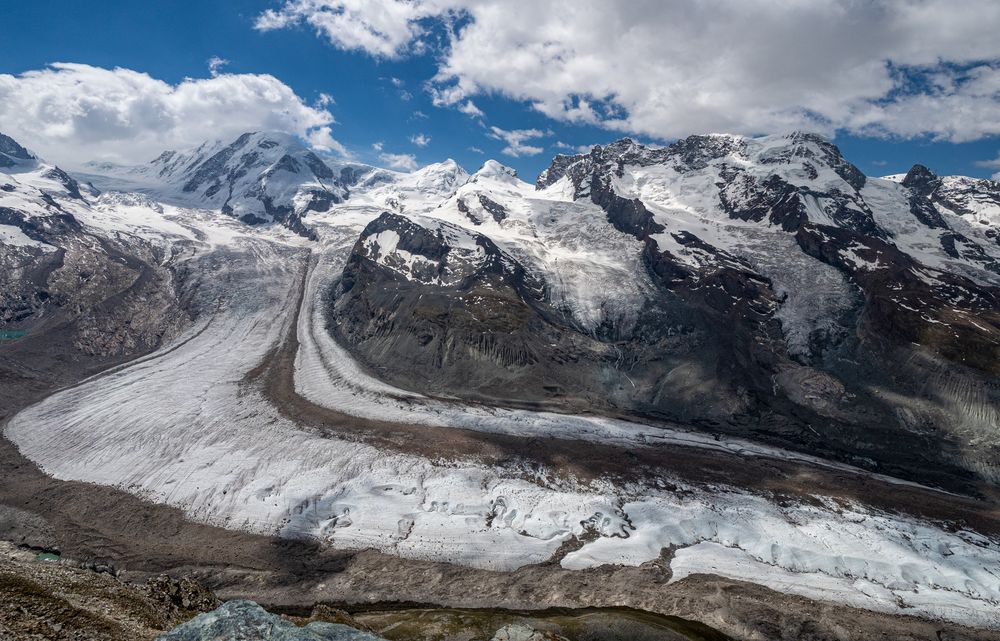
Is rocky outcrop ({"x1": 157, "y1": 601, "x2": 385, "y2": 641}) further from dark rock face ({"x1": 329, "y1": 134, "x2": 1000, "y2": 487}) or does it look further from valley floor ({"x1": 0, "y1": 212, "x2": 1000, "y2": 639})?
dark rock face ({"x1": 329, "y1": 134, "x2": 1000, "y2": 487})

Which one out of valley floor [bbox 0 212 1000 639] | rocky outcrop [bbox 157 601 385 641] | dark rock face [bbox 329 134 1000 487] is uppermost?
dark rock face [bbox 329 134 1000 487]

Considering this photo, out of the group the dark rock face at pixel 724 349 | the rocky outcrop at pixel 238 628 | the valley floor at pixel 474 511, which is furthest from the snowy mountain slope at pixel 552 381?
the rocky outcrop at pixel 238 628

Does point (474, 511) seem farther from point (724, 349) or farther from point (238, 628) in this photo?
point (724, 349)

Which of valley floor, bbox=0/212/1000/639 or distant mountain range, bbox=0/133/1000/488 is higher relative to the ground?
distant mountain range, bbox=0/133/1000/488

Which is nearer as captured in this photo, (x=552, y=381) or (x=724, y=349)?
(x=552, y=381)

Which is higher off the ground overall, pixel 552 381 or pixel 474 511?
pixel 552 381

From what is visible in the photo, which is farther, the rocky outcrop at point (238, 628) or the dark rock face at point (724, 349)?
the dark rock face at point (724, 349)

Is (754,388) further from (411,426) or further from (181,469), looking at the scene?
(181,469)

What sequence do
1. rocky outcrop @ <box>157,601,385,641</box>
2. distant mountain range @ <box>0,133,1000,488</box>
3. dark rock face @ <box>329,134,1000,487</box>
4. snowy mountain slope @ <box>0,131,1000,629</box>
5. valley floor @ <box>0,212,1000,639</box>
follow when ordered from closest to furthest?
1. rocky outcrop @ <box>157,601,385,641</box>
2. valley floor @ <box>0,212,1000,639</box>
3. snowy mountain slope @ <box>0,131,1000,629</box>
4. dark rock face @ <box>329,134,1000,487</box>
5. distant mountain range @ <box>0,133,1000,488</box>

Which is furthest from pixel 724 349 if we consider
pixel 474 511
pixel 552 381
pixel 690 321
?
pixel 474 511

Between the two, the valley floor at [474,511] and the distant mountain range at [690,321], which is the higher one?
the distant mountain range at [690,321]

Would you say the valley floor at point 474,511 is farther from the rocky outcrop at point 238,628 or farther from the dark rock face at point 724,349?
the rocky outcrop at point 238,628

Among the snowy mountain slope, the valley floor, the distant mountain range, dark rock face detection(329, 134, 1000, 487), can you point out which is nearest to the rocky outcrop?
the valley floor
